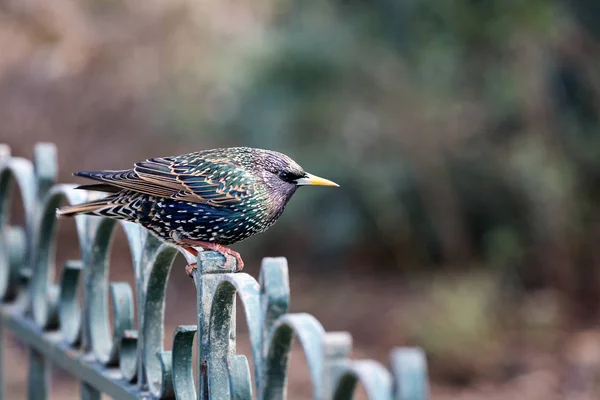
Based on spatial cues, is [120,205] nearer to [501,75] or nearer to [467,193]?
[501,75]

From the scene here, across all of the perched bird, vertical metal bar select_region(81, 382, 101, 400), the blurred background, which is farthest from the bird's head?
the blurred background

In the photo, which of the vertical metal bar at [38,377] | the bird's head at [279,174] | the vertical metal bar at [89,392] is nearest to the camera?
the bird's head at [279,174]

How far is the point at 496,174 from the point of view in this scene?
642cm

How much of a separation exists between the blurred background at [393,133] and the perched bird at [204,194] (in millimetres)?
3294

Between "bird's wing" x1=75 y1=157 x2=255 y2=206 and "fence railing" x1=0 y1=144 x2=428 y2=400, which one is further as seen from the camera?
"bird's wing" x1=75 y1=157 x2=255 y2=206

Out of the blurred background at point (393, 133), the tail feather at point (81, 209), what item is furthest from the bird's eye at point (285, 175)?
the blurred background at point (393, 133)

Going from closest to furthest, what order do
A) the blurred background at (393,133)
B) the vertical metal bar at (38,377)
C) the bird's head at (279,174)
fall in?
1. the bird's head at (279,174)
2. the vertical metal bar at (38,377)
3. the blurred background at (393,133)

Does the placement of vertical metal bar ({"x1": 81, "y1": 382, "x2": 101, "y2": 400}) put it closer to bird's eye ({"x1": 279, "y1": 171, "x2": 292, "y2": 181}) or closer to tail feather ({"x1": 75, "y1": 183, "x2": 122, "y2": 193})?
tail feather ({"x1": 75, "y1": 183, "x2": 122, "y2": 193})

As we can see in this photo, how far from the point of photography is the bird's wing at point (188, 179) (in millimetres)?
2330

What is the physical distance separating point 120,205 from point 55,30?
14.7ft

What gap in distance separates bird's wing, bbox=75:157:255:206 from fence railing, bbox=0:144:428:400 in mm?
132

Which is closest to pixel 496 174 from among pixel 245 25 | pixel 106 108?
pixel 245 25

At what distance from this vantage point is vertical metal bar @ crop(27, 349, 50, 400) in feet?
8.81

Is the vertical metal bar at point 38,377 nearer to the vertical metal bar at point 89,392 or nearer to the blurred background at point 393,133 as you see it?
the vertical metal bar at point 89,392
